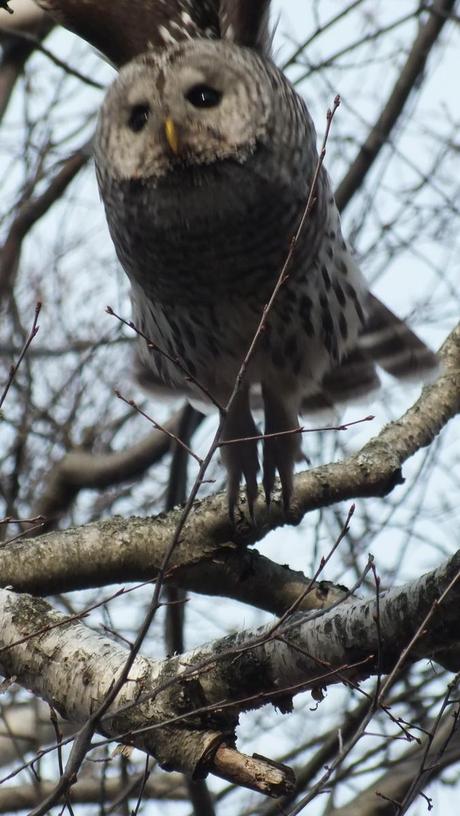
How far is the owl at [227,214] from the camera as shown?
5.11 meters

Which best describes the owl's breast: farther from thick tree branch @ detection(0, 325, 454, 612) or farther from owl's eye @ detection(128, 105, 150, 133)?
thick tree branch @ detection(0, 325, 454, 612)

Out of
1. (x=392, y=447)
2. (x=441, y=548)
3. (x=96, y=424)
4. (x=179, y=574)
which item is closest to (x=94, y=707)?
(x=179, y=574)

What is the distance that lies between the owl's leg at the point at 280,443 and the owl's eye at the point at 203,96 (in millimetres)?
1527

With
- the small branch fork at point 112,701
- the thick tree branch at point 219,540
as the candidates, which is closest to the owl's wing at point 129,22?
the small branch fork at point 112,701

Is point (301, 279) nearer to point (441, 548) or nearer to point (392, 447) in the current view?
point (392, 447)

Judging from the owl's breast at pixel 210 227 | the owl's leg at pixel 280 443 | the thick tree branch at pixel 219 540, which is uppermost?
the owl's breast at pixel 210 227

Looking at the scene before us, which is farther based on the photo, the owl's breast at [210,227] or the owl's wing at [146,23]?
the owl's wing at [146,23]

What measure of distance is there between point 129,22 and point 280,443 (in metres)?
2.20

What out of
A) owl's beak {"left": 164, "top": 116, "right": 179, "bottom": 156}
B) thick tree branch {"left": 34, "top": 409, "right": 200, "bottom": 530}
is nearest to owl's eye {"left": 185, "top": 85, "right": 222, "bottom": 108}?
owl's beak {"left": 164, "top": 116, "right": 179, "bottom": 156}

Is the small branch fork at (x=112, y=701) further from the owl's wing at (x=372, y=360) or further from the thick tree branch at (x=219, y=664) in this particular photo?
the owl's wing at (x=372, y=360)

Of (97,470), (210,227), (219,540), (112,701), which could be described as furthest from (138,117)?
(112,701)

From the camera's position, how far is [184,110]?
504 cm

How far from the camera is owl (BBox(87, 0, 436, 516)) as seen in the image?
16.8 feet

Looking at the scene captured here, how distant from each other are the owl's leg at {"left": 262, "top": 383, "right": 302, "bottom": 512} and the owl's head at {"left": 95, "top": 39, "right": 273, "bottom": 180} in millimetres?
1345
